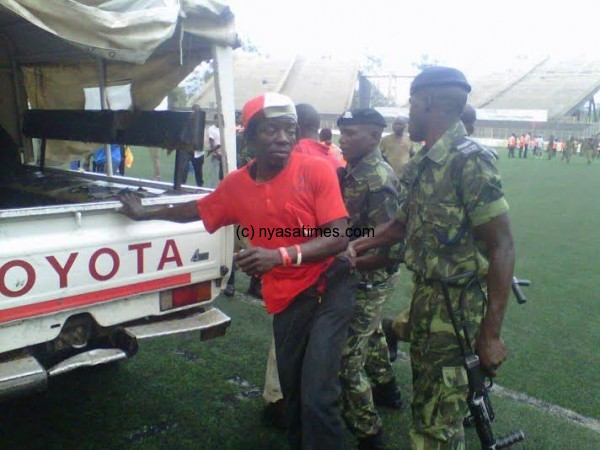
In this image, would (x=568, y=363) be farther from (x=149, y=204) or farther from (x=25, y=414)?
(x=25, y=414)

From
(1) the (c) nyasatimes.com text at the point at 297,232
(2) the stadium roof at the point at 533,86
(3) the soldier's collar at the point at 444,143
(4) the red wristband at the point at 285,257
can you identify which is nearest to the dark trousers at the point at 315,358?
(1) the (c) nyasatimes.com text at the point at 297,232

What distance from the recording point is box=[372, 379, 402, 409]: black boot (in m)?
3.66

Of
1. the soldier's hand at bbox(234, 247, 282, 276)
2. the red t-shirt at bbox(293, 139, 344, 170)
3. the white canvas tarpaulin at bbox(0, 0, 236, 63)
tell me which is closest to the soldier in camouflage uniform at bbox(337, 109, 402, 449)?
the red t-shirt at bbox(293, 139, 344, 170)

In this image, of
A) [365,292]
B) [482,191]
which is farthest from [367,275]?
[482,191]

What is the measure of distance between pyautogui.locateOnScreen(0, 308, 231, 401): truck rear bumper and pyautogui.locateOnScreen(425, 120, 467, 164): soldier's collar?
1.62 meters

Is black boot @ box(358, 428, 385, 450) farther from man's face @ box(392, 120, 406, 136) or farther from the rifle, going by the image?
man's face @ box(392, 120, 406, 136)

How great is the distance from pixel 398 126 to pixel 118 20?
674 centimetres

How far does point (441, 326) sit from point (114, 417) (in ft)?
7.15

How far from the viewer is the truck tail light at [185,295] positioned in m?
3.30

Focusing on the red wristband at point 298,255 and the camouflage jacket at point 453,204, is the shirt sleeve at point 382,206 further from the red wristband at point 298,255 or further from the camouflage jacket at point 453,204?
the red wristband at point 298,255

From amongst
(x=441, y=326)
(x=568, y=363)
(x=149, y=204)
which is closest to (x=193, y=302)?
(x=149, y=204)

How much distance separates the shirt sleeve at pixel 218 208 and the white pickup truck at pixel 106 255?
1.27ft

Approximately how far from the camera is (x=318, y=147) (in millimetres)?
3766

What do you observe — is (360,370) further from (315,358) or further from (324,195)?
(324,195)
